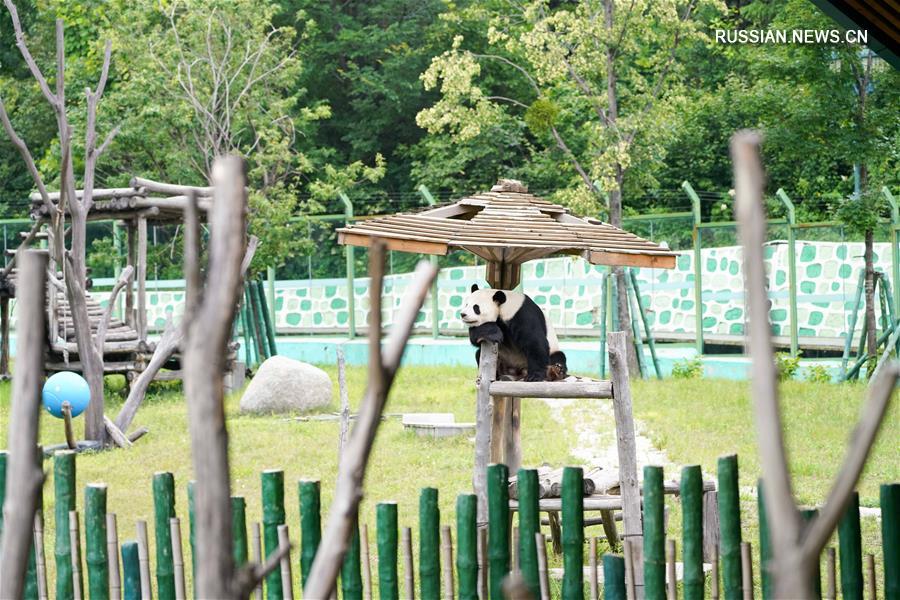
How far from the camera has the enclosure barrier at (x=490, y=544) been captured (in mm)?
2912

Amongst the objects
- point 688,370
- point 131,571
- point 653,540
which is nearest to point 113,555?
point 131,571

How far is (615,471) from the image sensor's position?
5.96m

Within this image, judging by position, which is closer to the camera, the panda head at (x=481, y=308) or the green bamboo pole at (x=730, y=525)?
the green bamboo pole at (x=730, y=525)

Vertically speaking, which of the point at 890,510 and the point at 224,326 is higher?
the point at 224,326

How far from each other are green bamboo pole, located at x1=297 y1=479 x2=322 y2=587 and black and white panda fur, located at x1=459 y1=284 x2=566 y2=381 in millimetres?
2833

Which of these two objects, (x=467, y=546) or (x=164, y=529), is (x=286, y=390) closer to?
(x=164, y=529)

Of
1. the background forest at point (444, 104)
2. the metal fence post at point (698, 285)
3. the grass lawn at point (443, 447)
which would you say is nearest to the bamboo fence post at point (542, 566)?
the grass lawn at point (443, 447)

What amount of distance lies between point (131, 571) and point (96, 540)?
13 cm

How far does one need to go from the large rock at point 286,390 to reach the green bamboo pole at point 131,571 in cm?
867

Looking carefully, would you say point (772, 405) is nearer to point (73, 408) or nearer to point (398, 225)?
point (398, 225)

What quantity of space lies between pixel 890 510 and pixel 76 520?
1996mm

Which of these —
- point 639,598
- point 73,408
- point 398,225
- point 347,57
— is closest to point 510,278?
point 398,225

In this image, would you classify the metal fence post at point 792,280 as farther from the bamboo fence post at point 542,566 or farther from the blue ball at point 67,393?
the bamboo fence post at point 542,566

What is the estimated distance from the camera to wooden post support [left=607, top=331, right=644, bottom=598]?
5328mm
